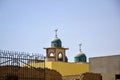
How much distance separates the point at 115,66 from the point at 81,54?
24.2 metres

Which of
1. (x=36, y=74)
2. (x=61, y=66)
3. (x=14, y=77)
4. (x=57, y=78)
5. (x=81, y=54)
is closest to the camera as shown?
(x=14, y=77)

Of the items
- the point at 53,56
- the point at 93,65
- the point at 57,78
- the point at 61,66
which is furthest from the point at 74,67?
the point at 57,78

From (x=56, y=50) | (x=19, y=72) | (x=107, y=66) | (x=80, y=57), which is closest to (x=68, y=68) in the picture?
(x=56, y=50)

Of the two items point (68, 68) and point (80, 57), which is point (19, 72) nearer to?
point (68, 68)

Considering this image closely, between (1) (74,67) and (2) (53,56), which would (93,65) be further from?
(2) (53,56)

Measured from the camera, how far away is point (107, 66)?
23.4 m

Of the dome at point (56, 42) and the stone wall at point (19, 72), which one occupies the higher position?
the dome at point (56, 42)

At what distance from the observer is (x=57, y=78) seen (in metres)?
21.3

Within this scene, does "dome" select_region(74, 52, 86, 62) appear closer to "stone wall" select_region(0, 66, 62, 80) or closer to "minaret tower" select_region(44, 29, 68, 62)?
"minaret tower" select_region(44, 29, 68, 62)

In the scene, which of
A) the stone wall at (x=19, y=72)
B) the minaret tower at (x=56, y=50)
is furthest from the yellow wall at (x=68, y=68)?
the stone wall at (x=19, y=72)

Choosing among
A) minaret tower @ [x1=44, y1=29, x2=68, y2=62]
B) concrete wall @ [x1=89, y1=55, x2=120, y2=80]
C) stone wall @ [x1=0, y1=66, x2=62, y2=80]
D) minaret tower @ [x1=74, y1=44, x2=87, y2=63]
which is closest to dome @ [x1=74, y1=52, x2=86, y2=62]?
minaret tower @ [x1=74, y1=44, x2=87, y2=63]

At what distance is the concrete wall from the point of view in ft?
74.7

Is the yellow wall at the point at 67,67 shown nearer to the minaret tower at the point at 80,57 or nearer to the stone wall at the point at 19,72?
the minaret tower at the point at 80,57

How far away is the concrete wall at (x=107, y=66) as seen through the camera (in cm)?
2278
